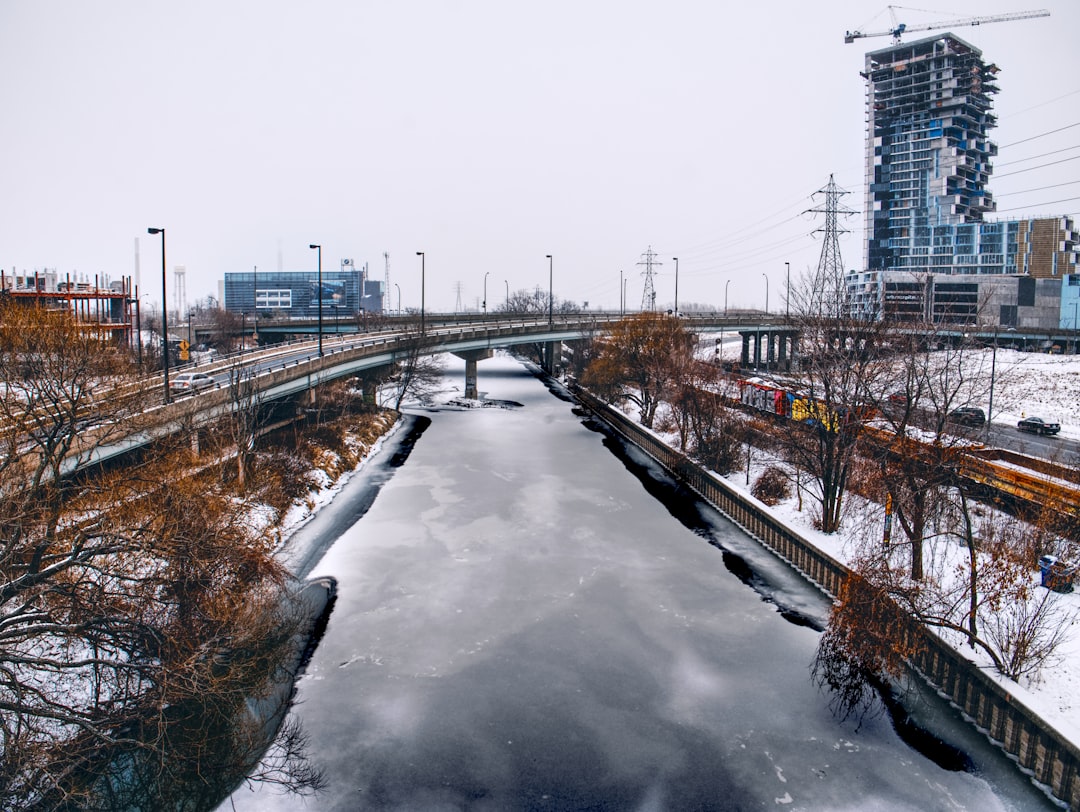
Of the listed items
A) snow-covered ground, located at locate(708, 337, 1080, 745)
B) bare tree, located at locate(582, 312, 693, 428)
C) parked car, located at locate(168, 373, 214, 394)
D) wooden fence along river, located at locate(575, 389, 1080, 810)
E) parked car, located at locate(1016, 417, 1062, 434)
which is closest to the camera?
wooden fence along river, located at locate(575, 389, 1080, 810)

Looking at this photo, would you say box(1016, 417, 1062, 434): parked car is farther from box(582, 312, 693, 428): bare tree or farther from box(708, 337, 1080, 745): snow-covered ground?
box(582, 312, 693, 428): bare tree

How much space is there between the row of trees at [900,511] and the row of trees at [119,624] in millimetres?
14963

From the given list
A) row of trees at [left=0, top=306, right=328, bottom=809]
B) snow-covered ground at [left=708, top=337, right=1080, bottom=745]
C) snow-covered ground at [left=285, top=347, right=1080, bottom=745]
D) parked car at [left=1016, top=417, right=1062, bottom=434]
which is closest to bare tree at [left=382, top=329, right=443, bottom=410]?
snow-covered ground at [left=285, top=347, right=1080, bottom=745]

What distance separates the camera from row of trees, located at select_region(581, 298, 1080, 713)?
67.8 feet

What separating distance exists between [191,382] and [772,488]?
28872mm

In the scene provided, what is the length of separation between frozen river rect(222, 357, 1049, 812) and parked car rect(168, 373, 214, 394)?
8594 millimetres

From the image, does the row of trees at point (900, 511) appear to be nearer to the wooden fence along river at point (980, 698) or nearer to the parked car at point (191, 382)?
the wooden fence along river at point (980, 698)

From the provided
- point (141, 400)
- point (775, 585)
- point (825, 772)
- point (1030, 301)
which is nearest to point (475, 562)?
point (775, 585)

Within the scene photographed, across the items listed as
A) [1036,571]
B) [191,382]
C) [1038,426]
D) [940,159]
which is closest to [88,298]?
[191,382]

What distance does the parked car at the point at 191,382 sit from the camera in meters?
37.4

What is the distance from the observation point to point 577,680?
20938mm

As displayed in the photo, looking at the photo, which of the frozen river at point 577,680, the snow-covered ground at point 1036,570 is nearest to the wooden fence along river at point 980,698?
the snow-covered ground at point 1036,570

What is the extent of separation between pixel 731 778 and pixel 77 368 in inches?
769

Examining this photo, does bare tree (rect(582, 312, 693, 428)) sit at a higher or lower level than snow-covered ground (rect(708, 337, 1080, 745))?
higher
